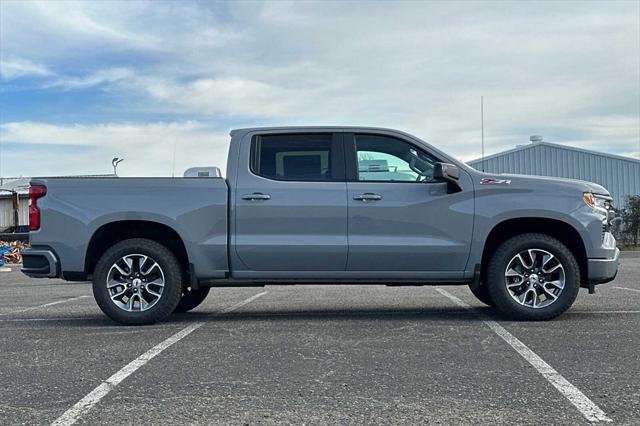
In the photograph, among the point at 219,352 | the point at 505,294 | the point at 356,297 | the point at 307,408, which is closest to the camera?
the point at 307,408

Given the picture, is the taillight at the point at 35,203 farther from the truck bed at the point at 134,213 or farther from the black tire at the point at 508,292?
the black tire at the point at 508,292

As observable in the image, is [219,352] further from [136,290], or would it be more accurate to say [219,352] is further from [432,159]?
[432,159]

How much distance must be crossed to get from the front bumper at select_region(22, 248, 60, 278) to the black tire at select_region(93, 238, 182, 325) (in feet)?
1.39

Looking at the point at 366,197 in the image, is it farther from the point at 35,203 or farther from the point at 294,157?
the point at 35,203

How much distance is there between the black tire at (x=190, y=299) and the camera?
7.91 m

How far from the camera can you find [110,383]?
452 cm

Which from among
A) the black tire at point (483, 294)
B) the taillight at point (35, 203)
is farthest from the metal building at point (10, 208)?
the black tire at point (483, 294)

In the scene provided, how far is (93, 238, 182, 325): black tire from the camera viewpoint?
6715 millimetres

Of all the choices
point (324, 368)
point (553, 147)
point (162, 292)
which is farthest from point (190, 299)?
point (553, 147)

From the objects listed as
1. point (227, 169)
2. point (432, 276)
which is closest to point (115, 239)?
point (227, 169)

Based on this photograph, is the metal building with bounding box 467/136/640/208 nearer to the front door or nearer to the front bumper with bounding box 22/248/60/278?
the front door

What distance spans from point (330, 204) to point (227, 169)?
112cm

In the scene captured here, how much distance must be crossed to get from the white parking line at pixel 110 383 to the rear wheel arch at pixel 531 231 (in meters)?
3.01

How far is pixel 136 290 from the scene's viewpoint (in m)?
6.77
